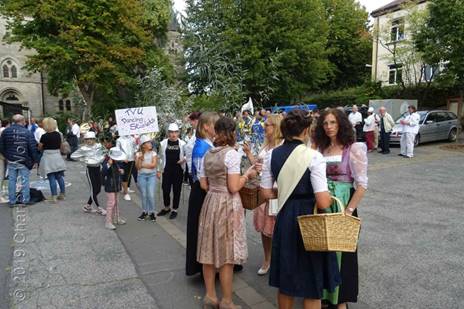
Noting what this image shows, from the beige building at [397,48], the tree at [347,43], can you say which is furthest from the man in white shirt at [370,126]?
the tree at [347,43]

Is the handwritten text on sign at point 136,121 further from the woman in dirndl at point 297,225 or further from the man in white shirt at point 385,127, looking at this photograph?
the man in white shirt at point 385,127

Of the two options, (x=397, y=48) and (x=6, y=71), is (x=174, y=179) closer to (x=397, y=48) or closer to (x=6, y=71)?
(x=397, y=48)

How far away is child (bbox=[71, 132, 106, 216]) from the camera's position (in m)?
7.08

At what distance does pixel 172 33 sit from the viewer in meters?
46.4

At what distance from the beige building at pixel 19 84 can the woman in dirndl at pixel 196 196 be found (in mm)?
46717

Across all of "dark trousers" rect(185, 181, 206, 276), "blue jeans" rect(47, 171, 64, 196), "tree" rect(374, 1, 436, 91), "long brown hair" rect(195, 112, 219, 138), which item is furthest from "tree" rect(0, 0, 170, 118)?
"dark trousers" rect(185, 181, 206, 276)

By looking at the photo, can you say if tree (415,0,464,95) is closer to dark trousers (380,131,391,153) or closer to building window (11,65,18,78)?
dark trousers (380,131,391,153)

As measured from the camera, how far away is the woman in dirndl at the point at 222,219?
11.5ft

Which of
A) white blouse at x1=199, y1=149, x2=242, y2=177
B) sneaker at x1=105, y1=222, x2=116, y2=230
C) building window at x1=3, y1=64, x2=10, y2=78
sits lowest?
sneaker at x1=105, y1=222, x2=116, y2=230

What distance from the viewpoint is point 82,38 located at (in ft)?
76.5

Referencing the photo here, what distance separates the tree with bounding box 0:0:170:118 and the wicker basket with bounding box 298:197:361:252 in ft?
76.6

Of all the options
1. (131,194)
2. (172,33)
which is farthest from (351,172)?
(172,33)

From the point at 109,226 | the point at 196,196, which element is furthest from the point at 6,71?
the point at 196,196

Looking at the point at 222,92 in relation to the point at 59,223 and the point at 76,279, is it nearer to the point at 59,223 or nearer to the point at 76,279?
the point at 59,223
